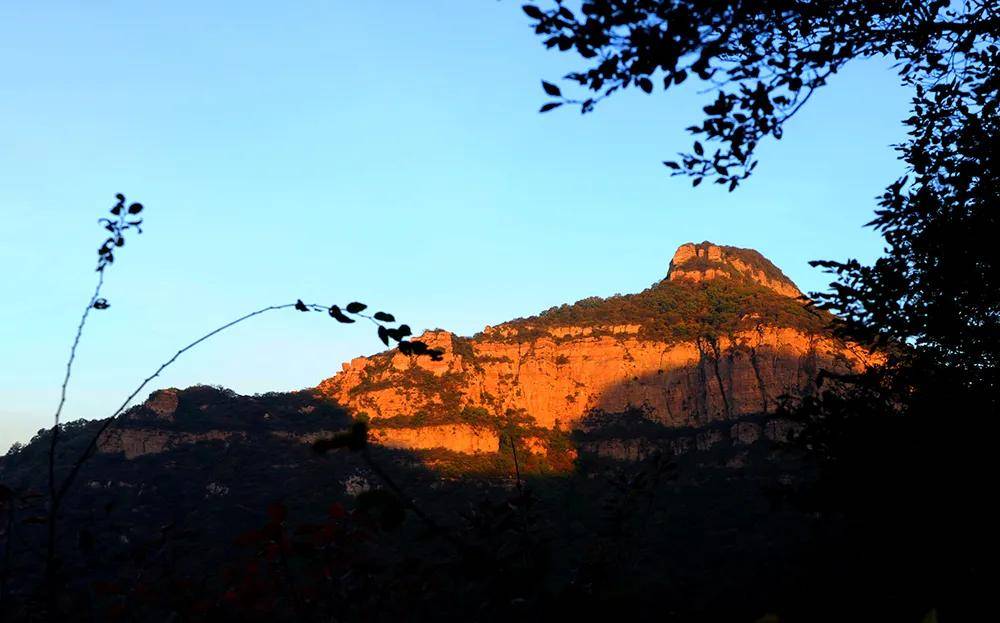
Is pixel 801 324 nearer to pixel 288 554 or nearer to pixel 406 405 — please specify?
pixel 406 405

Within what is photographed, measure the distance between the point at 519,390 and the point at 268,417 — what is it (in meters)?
32.6

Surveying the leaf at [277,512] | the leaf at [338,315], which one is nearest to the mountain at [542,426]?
the leaf at [277,512]

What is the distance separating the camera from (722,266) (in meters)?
134

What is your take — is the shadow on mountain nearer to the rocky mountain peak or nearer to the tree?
the tree

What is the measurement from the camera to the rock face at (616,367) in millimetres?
97312

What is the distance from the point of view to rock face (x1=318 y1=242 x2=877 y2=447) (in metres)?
97.3

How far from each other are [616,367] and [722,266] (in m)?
38.0

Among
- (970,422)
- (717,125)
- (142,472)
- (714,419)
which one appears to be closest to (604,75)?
(717,125)

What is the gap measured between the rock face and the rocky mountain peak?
462 inches

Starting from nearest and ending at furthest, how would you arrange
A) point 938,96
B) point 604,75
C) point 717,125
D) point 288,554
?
point 288,554
point 604,75
point 717,125
point 938,96

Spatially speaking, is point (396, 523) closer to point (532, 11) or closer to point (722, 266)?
point (532, 11)

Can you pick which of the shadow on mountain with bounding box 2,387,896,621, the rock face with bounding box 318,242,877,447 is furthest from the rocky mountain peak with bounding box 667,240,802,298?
the shadow on mountain with bounding box 2,387,896,621

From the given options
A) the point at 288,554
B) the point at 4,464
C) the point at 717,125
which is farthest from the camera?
the point at 4,464

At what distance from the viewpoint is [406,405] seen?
10269cm
